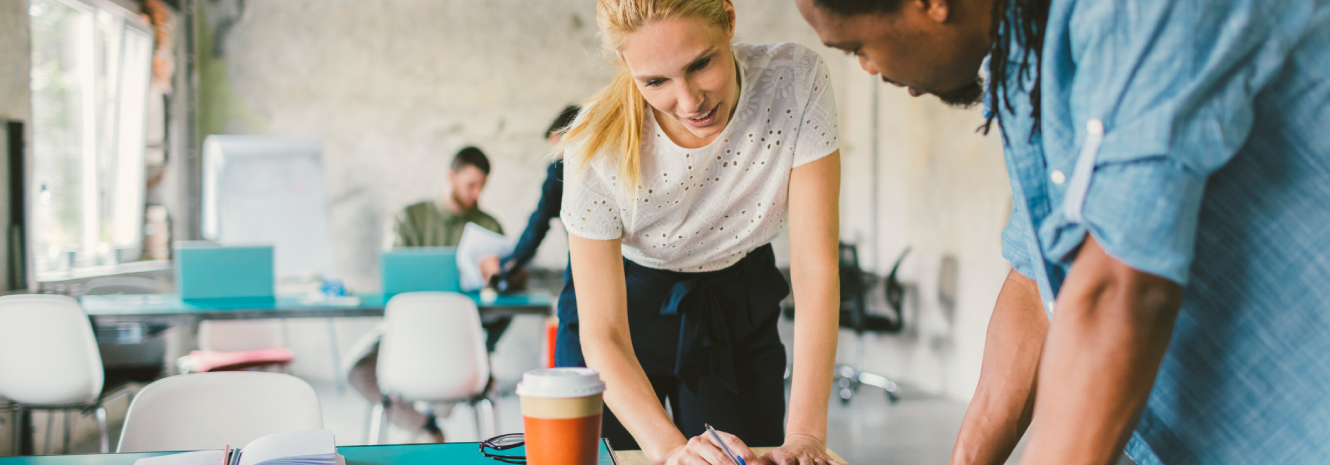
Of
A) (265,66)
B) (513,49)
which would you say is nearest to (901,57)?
(513,49)

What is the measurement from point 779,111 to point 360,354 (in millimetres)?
2623

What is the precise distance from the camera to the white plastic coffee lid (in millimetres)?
828

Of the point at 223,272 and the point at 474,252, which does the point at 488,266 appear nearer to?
the point at 474,252

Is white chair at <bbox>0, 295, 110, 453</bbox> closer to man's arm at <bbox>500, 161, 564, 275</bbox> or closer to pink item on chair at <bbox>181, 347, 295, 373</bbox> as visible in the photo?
pink item on chair at <bbox>181, 347, 295, 373</bbox>

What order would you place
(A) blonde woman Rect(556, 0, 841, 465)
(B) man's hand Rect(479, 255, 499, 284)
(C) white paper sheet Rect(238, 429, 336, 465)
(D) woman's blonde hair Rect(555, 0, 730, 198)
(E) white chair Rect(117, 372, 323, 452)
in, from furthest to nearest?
(B) man's hand Rect(479, 255, 499, 284)
(E) white chair Rect(117, 372, 323, 452)
(D) woman's blonde hair Rect(555, 0, 730, 198)
(A) blonde woman Rect(556, 0, 841, 465)
(C) white paper sheet Rect(238, 429, 336, 465)

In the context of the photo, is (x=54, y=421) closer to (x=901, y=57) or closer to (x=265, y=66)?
(x=265, y=66)

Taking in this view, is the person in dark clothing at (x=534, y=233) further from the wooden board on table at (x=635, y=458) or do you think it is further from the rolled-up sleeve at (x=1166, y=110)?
the rolled-up sleeve at (x=1166, y=110)

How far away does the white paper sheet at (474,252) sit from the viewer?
4020 millimetres

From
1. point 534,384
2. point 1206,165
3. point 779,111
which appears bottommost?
point 534,384

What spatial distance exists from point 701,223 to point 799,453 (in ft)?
1.42

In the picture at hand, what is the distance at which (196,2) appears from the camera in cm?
541

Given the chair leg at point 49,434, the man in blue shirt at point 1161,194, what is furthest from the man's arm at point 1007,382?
the chair leg at point 49,434

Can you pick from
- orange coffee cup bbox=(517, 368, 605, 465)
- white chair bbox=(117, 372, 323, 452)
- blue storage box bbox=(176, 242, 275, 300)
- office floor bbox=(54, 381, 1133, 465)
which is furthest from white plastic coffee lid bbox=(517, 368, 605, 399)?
blue storage box bbox=(176, 242, 275, 300)

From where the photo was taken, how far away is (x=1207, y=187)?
60 centimetres
